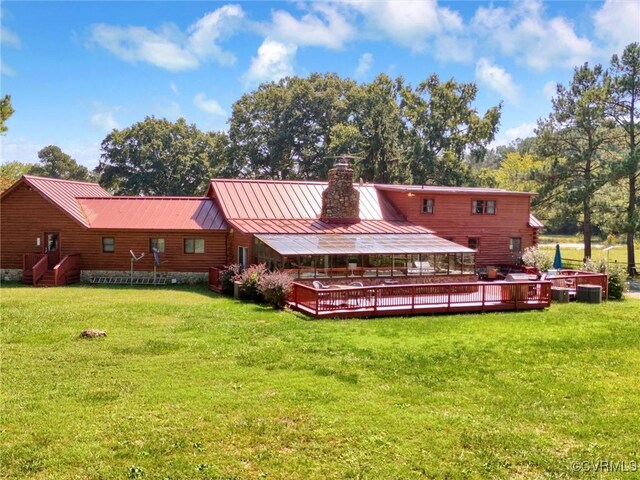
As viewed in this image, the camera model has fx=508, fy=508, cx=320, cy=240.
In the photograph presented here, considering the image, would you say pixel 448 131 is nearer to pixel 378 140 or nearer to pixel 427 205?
pixel 378 140

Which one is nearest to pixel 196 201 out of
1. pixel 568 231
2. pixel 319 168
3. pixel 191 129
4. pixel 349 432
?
pixel 349 432

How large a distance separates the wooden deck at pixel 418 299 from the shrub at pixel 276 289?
32 centimetres

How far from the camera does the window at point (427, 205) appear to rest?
26.3m

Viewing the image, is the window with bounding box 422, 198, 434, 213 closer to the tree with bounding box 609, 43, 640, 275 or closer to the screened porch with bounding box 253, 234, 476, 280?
the screened porch with bounding box 253, 234, 476, 280

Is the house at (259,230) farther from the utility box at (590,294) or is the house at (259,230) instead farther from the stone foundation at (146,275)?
the utility box at (590,294)

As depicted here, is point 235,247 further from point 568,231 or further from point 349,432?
point 568,231

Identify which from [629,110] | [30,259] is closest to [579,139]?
[629,110]

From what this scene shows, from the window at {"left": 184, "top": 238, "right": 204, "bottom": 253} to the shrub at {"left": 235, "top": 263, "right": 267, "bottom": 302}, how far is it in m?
6.11

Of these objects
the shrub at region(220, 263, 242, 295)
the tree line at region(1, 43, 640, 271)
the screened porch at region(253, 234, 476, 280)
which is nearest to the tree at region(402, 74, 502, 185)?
the tree line at region(1, 43, 640, 271)

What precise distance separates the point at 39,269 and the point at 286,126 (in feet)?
101

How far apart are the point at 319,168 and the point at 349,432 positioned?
140 feet

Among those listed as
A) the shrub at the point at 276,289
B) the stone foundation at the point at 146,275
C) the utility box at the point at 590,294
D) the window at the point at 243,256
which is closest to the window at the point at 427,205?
the utility box at the point at 590,294

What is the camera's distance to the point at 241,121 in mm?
49938

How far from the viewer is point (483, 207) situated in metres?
27.5
